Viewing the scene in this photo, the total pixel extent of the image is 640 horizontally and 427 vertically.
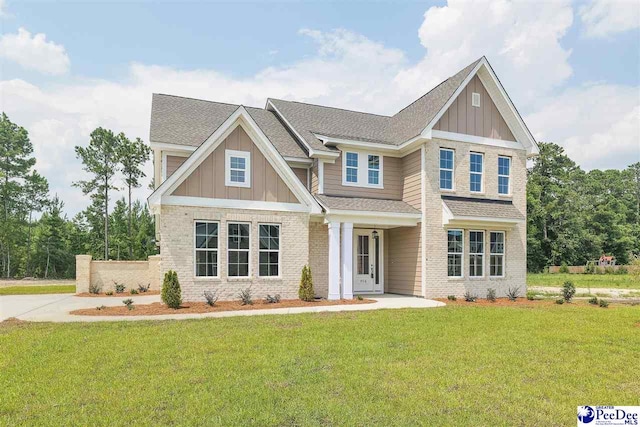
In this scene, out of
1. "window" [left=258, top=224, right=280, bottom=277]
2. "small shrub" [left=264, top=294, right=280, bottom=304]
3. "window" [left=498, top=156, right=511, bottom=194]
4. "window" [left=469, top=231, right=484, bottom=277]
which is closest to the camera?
"small shrub" [left=264, top=294, right=280, bottom=304]

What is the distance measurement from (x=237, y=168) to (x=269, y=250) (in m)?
3.06

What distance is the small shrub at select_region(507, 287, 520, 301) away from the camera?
56.5 ft

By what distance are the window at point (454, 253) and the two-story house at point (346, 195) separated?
0.18 feet

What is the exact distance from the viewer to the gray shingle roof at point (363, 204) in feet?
54.3

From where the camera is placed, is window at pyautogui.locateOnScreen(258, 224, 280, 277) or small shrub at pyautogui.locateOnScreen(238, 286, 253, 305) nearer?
small shrub at pyautogui.locateOnScreen(238, 286, 253, 305)

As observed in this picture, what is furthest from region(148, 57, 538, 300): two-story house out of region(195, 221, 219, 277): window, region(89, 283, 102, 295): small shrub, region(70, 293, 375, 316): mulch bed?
region(89, 283, 102, 295): small shrub

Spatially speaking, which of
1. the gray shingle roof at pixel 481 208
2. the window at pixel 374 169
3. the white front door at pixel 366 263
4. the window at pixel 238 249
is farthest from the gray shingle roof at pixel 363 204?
the window at pixel 238 249

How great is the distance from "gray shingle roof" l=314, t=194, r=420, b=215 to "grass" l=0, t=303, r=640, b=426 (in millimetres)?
6373

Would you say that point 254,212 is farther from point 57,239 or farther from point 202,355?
point 57,239

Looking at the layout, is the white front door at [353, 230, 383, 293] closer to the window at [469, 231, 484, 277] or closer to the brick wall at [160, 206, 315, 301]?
the brick wall at [160, 206, 315, 301]

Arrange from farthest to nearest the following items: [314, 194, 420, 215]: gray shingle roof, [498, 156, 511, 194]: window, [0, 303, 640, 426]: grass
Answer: [498, 156, 511, 194]: window < [314, 194, 420, 215]: gray shingle roof < [0, 303, 640, 426]: grass

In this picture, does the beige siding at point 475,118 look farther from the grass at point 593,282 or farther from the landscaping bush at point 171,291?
the landscaping bush at point 171,291

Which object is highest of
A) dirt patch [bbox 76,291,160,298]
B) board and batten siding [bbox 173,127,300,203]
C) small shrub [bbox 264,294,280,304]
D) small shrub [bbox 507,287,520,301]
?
board and batten siding [bbox 173,127,300,203]

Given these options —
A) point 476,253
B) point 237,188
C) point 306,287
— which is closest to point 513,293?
point 476,253
